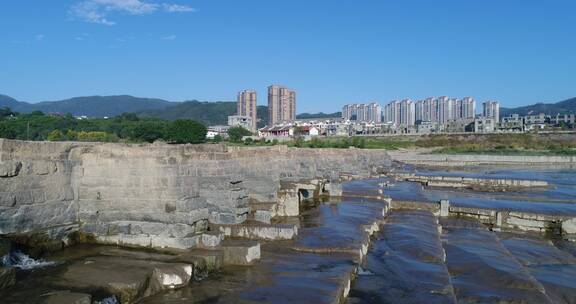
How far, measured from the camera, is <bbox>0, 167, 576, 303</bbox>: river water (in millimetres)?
7371

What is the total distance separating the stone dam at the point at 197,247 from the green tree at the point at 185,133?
58632mm

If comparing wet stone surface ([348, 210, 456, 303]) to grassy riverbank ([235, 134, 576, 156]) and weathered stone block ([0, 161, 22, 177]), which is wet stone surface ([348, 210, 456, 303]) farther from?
grassy riverbank ([235, 134, 576, 156])

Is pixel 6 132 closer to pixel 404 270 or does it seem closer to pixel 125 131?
pixel 125 131

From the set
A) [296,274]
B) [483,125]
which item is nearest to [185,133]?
[296,274]

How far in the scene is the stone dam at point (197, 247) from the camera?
24.2 feet

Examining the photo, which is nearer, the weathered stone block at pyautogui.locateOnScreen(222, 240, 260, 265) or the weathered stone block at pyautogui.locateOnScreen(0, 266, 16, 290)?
the weathered stone block at pyautogui.locateOnScreen(0, 266, 16, 290)

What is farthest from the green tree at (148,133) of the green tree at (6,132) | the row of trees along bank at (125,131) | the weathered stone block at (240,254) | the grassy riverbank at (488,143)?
the weathered stone block at (240,254)

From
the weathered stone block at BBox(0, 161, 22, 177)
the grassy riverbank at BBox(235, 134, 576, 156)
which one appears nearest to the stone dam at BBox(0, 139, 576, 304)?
the weathered stone block at BBox(0, 161, 22, 177)

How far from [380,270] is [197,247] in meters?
3.73

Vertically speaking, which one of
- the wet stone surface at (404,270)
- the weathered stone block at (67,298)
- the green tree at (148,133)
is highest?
the green tree at (148,133)

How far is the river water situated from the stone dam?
4 centimetres

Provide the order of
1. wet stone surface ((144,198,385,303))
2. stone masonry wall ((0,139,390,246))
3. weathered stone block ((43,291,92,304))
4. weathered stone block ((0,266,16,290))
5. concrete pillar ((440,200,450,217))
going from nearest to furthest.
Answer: weathered stone block ((43,291,92,304)), weathered stone block ((0,266,16,290)), wet stone surface ((144,198,385,303)), stone masonry wall ((0,139,390,246)), concrete pillar ((440,200,450,217))

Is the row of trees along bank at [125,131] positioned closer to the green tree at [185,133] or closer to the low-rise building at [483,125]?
the green tree at [185,133]

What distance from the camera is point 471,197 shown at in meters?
25.7
